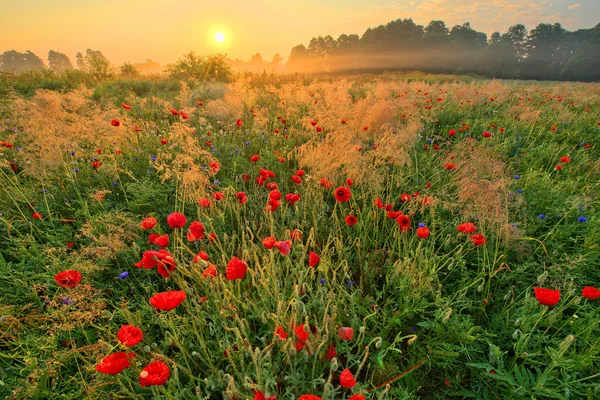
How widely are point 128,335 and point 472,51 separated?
61650 mm

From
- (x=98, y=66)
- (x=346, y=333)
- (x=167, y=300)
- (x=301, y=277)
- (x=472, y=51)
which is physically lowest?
(x=346, y=333)

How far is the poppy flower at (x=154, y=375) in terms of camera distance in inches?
39.1

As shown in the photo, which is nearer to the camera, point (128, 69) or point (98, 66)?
point (98, 66)

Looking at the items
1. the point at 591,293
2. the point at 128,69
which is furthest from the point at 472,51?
the point at 591,293

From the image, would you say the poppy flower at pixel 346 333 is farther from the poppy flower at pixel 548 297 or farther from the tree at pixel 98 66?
the tree at pixel 98 66

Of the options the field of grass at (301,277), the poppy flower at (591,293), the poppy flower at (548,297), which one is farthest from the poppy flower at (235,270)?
the poppy flower at (591,293)

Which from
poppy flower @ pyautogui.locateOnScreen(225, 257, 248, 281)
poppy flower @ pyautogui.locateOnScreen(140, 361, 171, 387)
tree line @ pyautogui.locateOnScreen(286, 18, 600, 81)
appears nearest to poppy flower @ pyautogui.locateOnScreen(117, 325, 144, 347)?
poppy flower @ pyautogui.locateOnScreen(140, 361, 171, 387)

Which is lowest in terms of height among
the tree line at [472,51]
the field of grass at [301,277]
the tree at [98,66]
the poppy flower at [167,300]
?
the field of grass at [301,277]

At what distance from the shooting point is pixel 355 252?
2377mm

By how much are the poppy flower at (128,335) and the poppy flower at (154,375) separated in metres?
0.13

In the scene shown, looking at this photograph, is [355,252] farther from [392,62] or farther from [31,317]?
[392,62]

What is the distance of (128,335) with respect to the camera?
1.17 metres

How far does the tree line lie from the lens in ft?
135

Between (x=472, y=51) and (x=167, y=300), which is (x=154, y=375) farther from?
(x=472, y=51)
